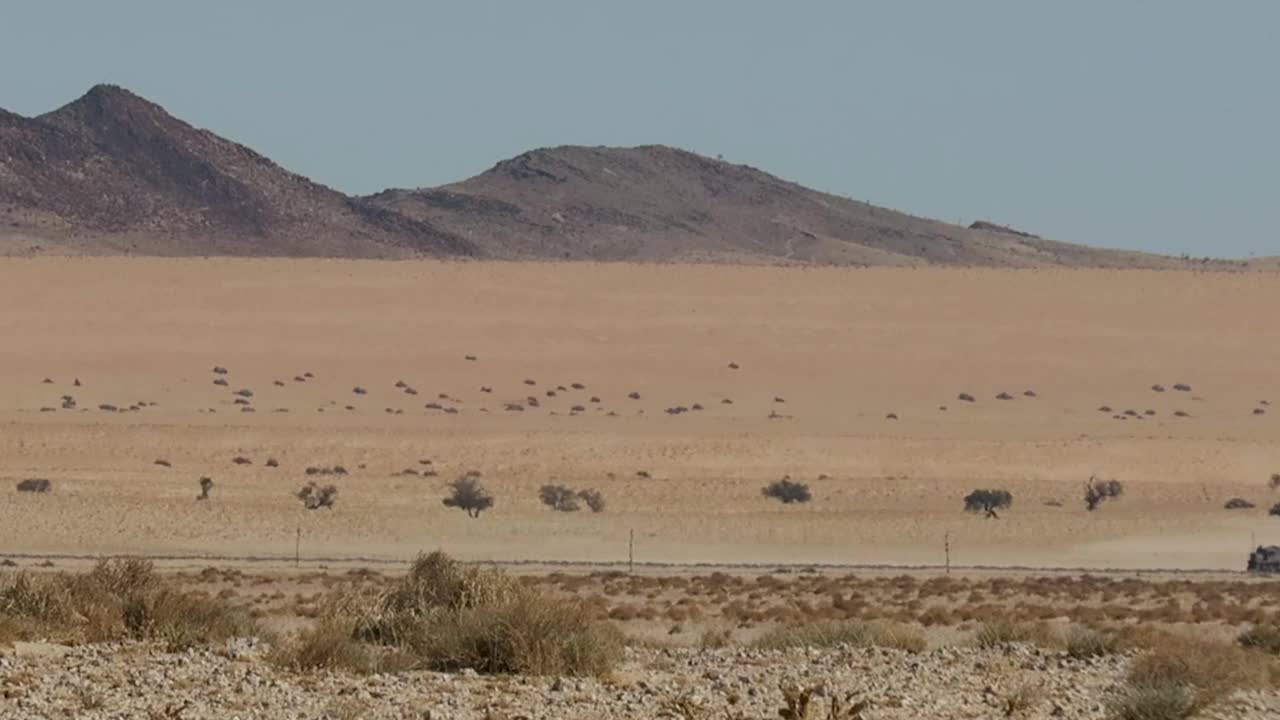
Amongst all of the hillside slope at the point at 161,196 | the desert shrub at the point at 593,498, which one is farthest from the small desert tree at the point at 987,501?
the hillside slope at the point at 161,196

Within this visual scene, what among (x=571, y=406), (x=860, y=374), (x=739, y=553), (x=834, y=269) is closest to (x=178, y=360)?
(x=571, y=406)

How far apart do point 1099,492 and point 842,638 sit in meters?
38.9

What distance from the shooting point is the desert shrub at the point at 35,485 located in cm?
5862

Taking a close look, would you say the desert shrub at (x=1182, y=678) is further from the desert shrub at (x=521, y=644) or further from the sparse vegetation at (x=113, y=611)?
the sparse vegetation at (x=113, y=611)

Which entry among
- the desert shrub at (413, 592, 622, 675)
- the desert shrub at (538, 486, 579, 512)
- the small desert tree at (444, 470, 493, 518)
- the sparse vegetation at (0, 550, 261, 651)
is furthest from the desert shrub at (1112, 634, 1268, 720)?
the desert shrub at (538, 486, 579, 512)

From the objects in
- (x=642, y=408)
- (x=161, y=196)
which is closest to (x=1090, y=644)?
(x=642, y=408)

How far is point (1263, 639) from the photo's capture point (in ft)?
95.1

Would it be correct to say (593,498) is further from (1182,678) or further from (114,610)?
(1182,678)

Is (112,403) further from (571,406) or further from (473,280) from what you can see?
(473,280)

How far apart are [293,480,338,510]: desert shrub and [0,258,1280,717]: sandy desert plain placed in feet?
1.45

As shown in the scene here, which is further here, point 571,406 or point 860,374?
point 860,374

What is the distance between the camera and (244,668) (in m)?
21.5

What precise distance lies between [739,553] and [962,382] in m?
43.6

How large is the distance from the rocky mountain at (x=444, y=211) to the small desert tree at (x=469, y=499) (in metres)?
67.8
